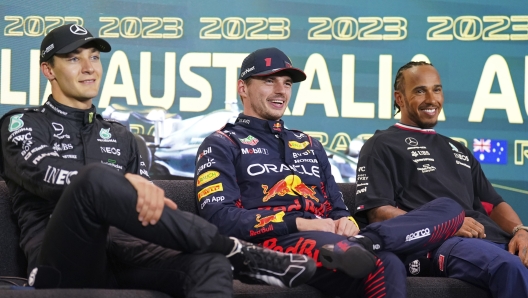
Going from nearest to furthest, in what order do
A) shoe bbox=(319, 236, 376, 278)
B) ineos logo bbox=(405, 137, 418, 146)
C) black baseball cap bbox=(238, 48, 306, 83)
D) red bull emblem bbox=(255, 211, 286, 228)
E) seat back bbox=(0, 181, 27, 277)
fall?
shoe bbox=(319, 236, 376, 278), red bull emblem bbox=(255, 211, 286, 228), seat back bbox=(0, 181, 27, 277), black baseball cap bbox=(238, 48, 306, 83), ineos logo bbox=(405, 137, 418, 146)

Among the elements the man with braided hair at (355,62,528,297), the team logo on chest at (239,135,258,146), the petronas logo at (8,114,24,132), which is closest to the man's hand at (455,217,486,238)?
the man with braided hair at (355,62,528,297)

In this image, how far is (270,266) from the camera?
222 cm

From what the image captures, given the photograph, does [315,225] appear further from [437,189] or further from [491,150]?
[491,150]

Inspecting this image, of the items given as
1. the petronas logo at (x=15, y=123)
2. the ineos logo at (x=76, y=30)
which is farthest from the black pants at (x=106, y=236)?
the ineos logo at (x=76, y=30)

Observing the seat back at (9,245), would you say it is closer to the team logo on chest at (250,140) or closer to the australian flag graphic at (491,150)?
the team logo on chest at (250,140)

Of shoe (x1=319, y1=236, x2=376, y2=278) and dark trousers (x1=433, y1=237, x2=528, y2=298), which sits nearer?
shoe (x1=319, y1=236, x2=376, y2=278)

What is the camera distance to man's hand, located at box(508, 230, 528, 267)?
9.64 feet

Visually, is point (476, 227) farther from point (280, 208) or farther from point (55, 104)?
point (55, 104)

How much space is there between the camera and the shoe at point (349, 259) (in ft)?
7.57

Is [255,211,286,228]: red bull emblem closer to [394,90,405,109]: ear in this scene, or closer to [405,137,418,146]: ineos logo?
[405,137,418,146]: ineos logo

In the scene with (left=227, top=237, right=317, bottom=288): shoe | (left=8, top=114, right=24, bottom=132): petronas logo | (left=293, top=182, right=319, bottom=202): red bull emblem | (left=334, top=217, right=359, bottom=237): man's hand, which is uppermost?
(left=8, top=114, right=24, bottom=132): petronas logo

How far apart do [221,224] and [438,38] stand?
7.64 ft

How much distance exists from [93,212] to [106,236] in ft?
0.45

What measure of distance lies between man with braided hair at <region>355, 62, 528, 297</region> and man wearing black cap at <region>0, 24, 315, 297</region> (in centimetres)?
87
